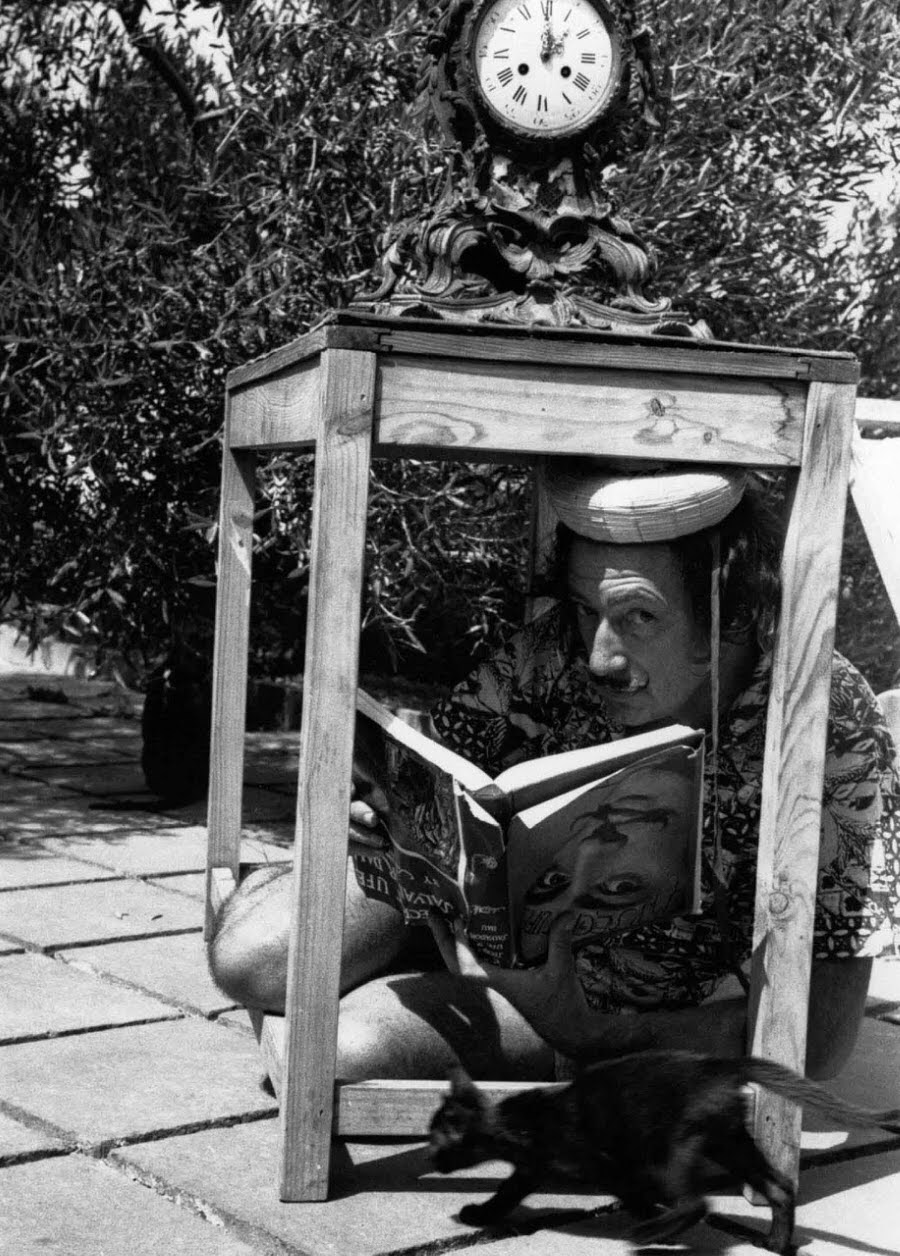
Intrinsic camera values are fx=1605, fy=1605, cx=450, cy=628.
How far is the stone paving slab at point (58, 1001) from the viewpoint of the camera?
125 inches

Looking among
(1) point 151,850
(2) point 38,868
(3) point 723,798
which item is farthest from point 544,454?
(1) point 151,850

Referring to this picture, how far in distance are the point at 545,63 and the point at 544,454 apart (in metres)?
1.22

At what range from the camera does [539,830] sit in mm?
2215

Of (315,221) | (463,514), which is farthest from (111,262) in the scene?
(463,514)

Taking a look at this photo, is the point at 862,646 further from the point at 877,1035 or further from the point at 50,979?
the point at 50,979

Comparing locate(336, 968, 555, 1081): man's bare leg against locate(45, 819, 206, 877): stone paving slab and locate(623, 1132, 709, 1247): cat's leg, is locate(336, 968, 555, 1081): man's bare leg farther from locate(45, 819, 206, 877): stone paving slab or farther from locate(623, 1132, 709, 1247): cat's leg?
locate(45, 819, 206, 877): stone paving slab

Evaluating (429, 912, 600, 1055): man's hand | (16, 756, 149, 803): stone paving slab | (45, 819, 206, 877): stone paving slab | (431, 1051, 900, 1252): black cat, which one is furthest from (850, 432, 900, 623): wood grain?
(16, 756, 149, 803): stone paving slab

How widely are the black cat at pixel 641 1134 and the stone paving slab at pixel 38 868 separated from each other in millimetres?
2369

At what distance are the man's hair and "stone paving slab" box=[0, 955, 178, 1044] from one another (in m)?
1.45

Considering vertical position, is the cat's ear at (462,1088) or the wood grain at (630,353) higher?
the wood grain at (630,353)

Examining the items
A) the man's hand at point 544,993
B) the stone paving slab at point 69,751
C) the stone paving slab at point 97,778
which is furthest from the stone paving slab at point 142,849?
the man's hand at point 544,993

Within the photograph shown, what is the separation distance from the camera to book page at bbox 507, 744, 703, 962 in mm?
2203

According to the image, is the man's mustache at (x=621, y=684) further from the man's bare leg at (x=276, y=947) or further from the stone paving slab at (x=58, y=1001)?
the stone paving slab at (x=58, y=1001)

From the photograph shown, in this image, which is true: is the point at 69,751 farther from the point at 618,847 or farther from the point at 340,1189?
the point at 618,847
